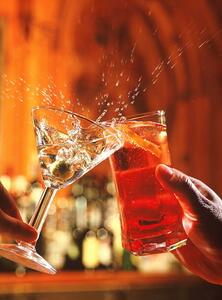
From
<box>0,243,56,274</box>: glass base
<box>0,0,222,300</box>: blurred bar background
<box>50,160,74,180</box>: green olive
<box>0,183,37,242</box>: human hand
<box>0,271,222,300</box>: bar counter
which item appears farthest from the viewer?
<box>0,0,222,300</box>: blurred bar background

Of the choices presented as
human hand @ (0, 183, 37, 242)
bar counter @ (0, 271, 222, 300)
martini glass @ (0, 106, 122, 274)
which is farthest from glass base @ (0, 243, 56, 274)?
bar counter @ (0, 271, 222, 300)

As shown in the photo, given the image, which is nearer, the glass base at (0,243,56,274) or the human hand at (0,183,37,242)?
the human hand at (0,183,37,242)

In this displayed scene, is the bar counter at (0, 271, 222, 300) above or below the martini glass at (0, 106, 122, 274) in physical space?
below

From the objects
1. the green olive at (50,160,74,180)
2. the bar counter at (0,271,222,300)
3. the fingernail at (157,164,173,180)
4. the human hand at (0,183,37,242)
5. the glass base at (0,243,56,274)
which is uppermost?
the green olive at (50,160,74,180)

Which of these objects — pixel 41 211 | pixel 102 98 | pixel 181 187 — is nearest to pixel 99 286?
pixel 102 98

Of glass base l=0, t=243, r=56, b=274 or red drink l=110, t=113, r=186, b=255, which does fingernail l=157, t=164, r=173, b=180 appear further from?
glass base l=0, t=243, r=56, b=274

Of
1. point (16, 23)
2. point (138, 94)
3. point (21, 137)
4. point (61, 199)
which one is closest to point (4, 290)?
point (61, 199)
